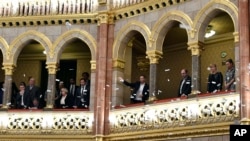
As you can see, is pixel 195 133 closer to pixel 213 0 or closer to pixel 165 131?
pixel 165 131

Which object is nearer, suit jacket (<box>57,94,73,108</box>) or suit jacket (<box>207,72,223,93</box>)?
suit jacket (<box>207,72,223,93</box>)

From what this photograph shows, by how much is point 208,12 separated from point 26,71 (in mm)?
8967

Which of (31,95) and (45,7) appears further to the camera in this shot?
(45,7)

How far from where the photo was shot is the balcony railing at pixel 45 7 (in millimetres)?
21719

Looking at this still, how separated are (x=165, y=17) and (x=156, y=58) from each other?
4.27ft

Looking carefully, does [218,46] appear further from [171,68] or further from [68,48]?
[68,48]

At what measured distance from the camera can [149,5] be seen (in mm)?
20312

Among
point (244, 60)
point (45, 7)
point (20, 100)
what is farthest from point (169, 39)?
point (244, 60)

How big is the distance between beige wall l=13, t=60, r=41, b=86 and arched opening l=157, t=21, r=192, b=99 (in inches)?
187

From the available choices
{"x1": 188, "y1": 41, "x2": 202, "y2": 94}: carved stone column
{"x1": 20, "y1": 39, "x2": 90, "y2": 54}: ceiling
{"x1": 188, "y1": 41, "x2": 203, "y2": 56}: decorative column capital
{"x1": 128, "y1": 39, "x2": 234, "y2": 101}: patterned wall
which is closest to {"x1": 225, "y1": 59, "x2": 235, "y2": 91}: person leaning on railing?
{"x1": 188, "y1": 41, "x2": 202, "y2": 94}: carved stone column

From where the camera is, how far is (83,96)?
21.1 metres

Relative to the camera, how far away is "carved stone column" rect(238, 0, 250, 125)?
16484 millimetres

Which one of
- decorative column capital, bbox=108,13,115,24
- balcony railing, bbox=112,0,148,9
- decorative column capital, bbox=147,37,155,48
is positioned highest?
balcony railing, bbox=112,0,148,9

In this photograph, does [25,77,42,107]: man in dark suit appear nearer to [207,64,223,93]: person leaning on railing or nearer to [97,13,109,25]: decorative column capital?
[97,13,109,25]: decorative column capital
